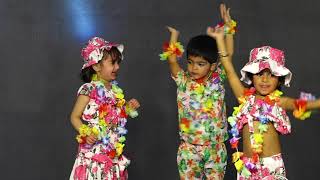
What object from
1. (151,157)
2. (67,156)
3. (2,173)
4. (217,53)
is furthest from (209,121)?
(2,173)

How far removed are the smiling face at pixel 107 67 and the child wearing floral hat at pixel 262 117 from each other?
72 cm

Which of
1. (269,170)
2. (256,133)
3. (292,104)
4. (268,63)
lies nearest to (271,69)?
(268,63)

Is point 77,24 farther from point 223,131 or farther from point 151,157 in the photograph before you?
point 223,131

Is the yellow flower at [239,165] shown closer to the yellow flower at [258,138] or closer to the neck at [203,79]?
the yellow flower at [258,138]

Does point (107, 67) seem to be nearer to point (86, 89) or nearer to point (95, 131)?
point (86, 89)

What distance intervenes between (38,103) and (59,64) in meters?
0.35

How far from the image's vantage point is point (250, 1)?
4.28 m

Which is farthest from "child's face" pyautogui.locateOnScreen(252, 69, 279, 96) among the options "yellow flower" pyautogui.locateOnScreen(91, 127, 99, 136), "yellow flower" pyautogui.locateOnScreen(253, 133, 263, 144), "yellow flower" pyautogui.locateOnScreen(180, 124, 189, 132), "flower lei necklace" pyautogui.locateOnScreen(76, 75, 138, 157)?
"yellow flower" pyautogui.locateOnScreen(91, 127, 99, 136)

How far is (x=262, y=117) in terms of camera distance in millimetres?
3068

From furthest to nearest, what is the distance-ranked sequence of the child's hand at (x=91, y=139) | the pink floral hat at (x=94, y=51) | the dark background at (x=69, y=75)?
the dark background at (x=69, y=75)
the pink floral hat at (x=94, y=51)
the child's hand at (x=91, y=139)

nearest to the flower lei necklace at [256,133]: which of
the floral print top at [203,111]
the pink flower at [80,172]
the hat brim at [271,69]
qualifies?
the hat brim at [271,69]

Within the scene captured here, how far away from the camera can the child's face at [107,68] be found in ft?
11.4

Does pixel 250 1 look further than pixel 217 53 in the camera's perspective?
Yes

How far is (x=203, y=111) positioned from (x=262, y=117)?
519 millimetres
